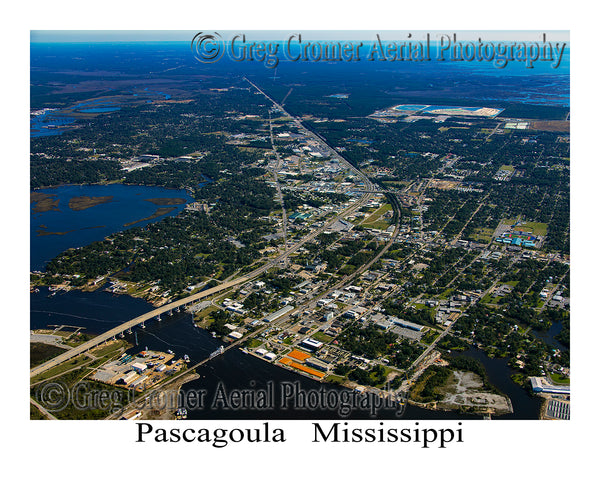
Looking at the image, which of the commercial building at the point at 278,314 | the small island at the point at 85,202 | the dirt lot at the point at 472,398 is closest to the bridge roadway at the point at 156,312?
the commercial building at the point at 278,314

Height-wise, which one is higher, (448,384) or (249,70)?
(249,70)

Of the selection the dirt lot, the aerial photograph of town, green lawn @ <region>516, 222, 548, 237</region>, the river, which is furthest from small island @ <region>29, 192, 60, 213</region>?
green lawn @ <region>516, 222, 548, 237</region>

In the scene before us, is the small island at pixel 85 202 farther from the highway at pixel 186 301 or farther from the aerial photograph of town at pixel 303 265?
the highway at pixel 186 301

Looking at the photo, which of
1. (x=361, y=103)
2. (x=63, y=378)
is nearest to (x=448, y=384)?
(x=63, y=378)

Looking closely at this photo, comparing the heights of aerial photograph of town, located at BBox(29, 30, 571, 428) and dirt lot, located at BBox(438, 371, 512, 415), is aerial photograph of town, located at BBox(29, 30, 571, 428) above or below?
above

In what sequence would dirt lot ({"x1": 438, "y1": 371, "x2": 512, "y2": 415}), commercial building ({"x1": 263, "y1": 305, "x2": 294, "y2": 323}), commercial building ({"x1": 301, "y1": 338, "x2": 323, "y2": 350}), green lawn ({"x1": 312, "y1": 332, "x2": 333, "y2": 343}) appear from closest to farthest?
dirt lot ({"x1": 438, "y1": 371, "x2": 512, "y2": 415}) < commercial building ({"x1": 301, "y1": 338, "x2": 323, "y2": 350}) < green lawn ({"x1": 312, "y1": 332, "x2": 333, "y2": 343}) < commercial building ({"x1": 263, "y1": 305, "x2": 294, "y2": 323})

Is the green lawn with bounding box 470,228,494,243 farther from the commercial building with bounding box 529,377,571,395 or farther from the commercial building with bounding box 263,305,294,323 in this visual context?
the commercial building with bounding box 529,377,571,395

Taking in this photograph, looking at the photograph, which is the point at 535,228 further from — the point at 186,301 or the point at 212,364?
the point at 212,364

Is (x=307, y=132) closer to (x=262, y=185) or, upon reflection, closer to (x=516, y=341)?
(x=262, y=185)
